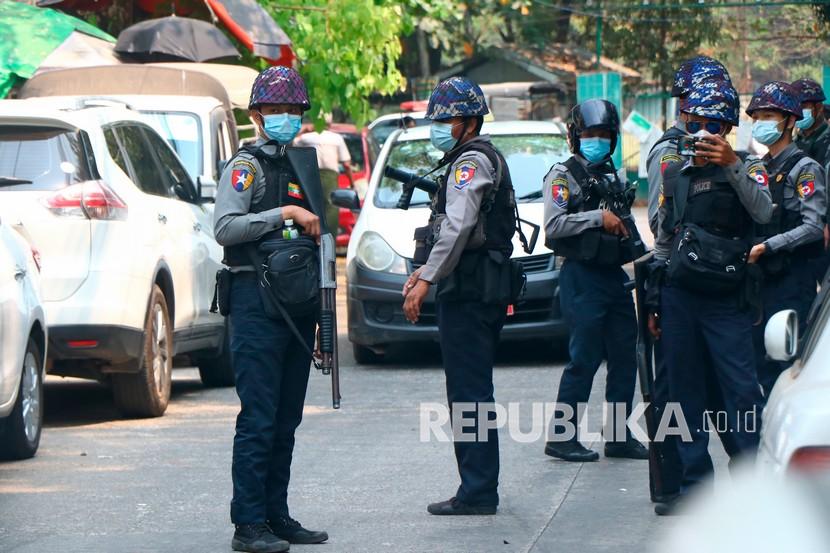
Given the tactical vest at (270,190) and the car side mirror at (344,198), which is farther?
the car side mirror at (344,198)

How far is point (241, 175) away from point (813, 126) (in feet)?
16.9

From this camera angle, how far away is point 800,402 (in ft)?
11.8

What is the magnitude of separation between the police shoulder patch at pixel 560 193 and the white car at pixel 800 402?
3.23 meters

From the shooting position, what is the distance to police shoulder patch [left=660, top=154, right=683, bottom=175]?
675 centimetres

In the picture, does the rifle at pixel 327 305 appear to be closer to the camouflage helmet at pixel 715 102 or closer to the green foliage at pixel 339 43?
the camouflage helmet at pixel 715 102

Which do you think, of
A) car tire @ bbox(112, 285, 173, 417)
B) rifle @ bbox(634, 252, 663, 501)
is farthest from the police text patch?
car tire @ bbox(112, 285, 173, 417)

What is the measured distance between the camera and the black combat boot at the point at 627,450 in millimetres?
8297

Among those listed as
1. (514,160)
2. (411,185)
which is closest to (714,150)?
(411,185)

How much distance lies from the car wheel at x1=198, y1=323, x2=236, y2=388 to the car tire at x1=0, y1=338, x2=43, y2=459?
2.66 meters

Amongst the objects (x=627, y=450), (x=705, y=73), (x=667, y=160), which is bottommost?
(x=627, y=450)

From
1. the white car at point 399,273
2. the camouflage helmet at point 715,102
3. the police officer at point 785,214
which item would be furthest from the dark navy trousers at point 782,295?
the white car at point 399,273

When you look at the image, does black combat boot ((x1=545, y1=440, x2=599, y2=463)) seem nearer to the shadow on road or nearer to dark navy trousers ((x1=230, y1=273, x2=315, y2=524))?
dark navy trousers ((x1=230, y1=273, x2=315, y2=524))

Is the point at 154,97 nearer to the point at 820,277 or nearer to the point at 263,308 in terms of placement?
the point at 820,277

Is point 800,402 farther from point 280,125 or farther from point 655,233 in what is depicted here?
point 655,233
